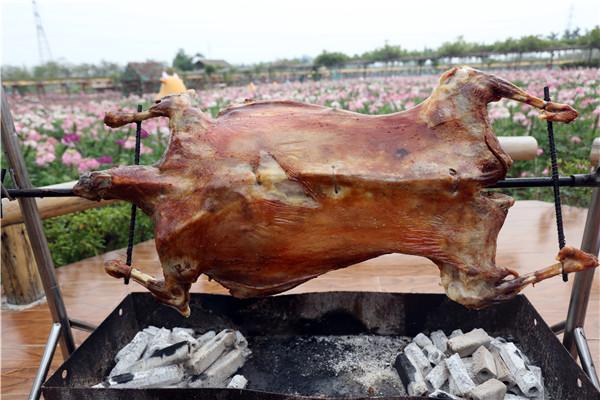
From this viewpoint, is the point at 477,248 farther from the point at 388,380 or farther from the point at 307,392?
the point at 307,392

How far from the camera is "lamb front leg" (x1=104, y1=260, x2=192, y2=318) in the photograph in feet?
4.68

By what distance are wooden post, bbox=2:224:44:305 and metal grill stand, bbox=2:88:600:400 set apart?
1136 mm

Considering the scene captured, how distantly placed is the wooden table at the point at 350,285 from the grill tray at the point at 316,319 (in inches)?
15.2

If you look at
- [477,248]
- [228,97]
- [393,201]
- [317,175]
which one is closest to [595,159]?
[477,248]

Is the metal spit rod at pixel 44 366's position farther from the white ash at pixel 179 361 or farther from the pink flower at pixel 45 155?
the pink flower at pixel 45 155

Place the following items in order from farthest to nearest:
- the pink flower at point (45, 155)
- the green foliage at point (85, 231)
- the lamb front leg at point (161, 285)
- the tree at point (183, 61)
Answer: the tree at point (183, 61) < the green foliage at point (85, 231) < the pink flower at point (45, 155) < the lamb front leg at point (161, 285)

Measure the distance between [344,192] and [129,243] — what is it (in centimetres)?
80

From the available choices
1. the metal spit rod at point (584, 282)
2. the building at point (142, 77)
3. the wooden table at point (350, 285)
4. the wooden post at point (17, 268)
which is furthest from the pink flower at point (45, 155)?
the building at point (142, 77)

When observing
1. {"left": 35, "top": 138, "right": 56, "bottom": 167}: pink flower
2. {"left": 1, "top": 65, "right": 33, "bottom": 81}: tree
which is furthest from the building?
{"left": 35, "top": 138, "right": 56, "bottom": 167}: pink flower

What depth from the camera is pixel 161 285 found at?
1.43m

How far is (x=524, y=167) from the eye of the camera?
4781 mm

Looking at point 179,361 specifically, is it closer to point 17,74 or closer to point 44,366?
point 44,366

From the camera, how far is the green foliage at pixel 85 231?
11.3 feet

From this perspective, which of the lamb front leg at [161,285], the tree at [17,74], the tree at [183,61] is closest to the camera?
the lamb front leg at [161,285]
